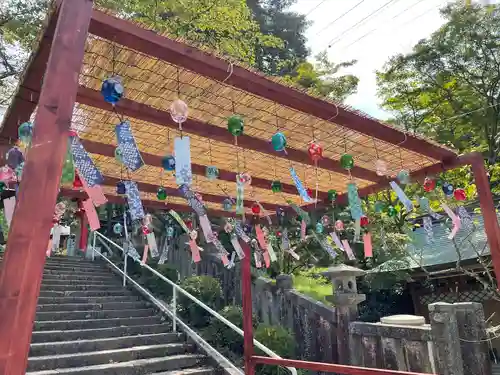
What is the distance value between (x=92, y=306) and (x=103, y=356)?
2091mm

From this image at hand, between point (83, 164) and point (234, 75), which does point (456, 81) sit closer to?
point (234, 75)

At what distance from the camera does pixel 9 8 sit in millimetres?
10648

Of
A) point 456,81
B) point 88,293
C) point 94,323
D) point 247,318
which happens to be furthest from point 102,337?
point 456,81

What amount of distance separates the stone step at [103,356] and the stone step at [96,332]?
633 mm

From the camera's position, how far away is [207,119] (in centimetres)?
303

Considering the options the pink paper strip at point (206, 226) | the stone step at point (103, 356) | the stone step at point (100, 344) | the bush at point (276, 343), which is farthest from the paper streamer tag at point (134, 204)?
the bush at point (276, 343)

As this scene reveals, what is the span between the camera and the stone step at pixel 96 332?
538cm

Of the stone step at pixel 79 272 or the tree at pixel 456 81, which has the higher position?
the tree at pixel 456 81

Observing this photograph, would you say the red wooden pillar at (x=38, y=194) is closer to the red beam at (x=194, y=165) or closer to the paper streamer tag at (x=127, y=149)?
the paper streamer tag at (x=127, y=149)

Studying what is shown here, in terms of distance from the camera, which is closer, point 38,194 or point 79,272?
point 38,194

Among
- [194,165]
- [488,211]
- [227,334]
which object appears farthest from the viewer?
[227,334]

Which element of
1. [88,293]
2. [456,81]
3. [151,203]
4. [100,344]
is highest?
[456,81]

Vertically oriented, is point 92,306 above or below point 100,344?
above

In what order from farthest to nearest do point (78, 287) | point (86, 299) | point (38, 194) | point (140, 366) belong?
1. point (78, 287)
2. point (86, 299)
3. point (140, 366)
4. point (38, 194)
